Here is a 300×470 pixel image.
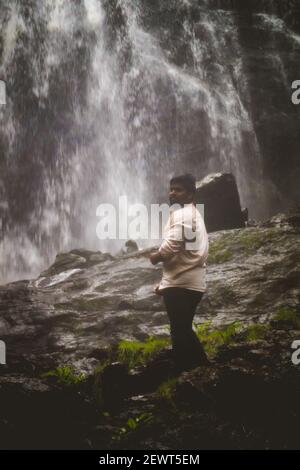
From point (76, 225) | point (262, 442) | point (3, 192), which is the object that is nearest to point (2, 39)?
point (3, 192)

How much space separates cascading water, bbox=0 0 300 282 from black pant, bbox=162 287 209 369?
1730 cm

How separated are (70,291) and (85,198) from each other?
42.3ft

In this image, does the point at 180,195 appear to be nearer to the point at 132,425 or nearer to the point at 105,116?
the point at 132,425

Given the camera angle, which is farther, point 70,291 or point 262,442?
point 70,291

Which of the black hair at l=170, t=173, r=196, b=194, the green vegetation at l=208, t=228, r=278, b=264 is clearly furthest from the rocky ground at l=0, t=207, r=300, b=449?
the green vegetation at l=208, t=228, r=278, b=264

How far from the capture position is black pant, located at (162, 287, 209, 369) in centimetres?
385

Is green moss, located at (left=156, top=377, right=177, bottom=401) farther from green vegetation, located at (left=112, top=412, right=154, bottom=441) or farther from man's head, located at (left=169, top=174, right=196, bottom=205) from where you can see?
man's head, located at (left=169, top=174, right=196, bottom=205)

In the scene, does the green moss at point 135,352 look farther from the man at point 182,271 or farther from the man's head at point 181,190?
the man's head at point 181,190

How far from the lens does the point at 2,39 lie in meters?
20.9

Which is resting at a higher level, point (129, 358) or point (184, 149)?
point (184, 149)

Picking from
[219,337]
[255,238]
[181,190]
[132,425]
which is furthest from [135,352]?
[255,238]

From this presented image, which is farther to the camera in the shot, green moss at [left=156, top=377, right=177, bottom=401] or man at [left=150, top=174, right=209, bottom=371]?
green moss at [left=156, top=377, right=177, bottom=401]
